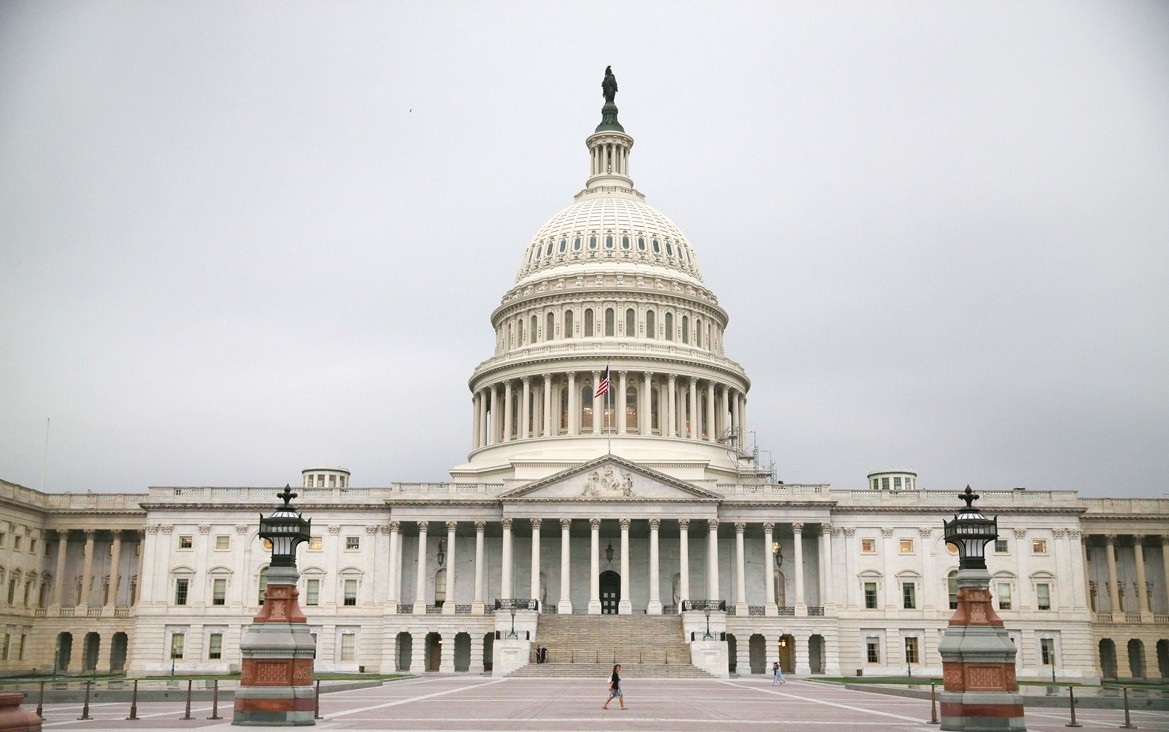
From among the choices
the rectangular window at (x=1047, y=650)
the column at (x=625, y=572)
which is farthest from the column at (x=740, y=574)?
the rectangular window at (x=1047, y=650)

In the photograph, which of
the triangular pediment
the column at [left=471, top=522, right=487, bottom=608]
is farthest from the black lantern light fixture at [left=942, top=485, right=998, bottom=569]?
the column at [left=471, top=522, right=487, bottom=608]

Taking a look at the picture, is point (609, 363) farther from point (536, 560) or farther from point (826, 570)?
point (826, 570)

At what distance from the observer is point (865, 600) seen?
321ft

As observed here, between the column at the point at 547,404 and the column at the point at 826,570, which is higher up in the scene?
the column at the point at 547,404

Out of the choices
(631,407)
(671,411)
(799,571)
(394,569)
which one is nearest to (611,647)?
(799,571)

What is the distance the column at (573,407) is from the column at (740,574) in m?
19.8

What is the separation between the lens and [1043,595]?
3841 inches

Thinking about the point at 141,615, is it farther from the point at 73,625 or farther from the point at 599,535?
the point at 599,535

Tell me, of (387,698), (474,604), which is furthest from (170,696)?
(474,604)

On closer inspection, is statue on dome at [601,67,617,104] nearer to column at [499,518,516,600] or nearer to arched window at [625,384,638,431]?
arched window at [625,384,638,431]

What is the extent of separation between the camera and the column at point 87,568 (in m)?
104

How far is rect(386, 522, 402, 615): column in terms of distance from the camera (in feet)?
318

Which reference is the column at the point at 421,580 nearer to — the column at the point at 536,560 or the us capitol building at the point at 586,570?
the us capitol building at the point at 586,570

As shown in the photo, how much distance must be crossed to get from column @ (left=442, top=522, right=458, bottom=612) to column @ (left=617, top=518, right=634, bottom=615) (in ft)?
42.8
